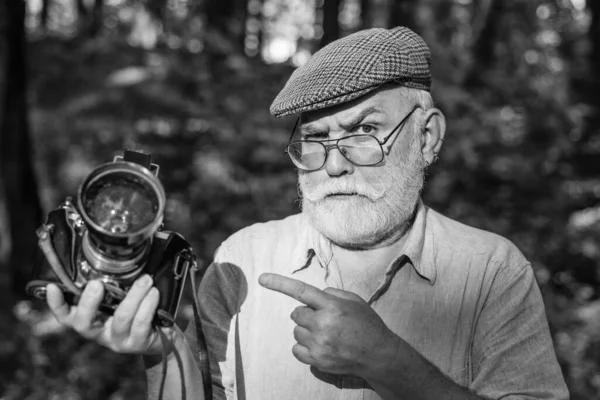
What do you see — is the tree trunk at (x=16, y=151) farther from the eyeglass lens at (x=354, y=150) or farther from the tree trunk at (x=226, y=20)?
the eyeglass lens at (x=354, y=150)

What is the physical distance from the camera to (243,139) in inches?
237

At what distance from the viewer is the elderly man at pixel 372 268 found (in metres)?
1.75

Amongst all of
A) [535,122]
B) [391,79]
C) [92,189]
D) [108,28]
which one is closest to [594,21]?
[535,122]

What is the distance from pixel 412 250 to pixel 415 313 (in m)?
0.19

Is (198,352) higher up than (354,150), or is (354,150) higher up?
(354,150)

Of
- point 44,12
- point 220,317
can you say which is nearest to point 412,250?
point 220,317

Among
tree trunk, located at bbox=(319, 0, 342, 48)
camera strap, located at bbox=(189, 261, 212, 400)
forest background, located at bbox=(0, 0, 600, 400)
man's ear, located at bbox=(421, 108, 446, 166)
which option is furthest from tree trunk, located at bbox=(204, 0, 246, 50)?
camera strap, located at bbox=(189, 261, 212, 400)

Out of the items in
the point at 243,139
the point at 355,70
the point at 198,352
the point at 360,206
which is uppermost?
the point at 355,70

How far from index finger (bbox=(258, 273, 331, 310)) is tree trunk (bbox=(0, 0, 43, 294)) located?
5.13m

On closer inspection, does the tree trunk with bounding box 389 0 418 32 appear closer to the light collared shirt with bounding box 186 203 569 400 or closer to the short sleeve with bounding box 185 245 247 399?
the light collared shirt with bounding box 186 203 569 400

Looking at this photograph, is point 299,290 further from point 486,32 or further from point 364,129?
point 486,32

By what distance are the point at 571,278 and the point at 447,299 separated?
493 centimetres

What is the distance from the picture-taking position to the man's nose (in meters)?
1.91

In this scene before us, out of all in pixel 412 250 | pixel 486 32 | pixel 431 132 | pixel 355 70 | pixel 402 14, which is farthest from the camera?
pixel 486 32
